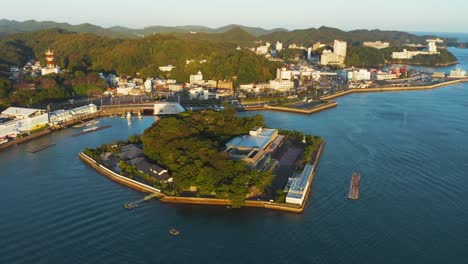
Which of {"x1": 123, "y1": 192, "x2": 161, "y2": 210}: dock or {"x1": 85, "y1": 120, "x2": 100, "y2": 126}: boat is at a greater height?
{"x1": 85, "y1": 120, "x2": 100, "y2": 126}: boat

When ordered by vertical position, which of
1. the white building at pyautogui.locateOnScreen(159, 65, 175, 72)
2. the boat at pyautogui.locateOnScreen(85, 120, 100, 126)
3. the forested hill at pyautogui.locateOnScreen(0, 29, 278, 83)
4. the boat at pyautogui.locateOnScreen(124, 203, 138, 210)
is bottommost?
the boat at pyautogui.locateOnScreen(124, 203, 138, 210)

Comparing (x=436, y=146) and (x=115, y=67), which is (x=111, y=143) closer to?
(x=436, y=146)

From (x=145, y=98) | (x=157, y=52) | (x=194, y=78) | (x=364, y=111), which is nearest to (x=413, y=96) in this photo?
(x=364, y=111)

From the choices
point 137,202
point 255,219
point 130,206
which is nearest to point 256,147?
point 255,219

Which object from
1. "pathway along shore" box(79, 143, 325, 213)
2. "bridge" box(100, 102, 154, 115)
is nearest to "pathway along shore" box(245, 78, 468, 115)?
"bridge" box(100, 102, 154, 115)

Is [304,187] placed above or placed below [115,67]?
below

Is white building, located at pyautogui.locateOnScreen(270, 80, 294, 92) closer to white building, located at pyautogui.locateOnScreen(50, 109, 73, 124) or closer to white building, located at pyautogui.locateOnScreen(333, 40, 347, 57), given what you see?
white building, located at pyautogui.locateOnScreen(50, 109, 73, 124)
